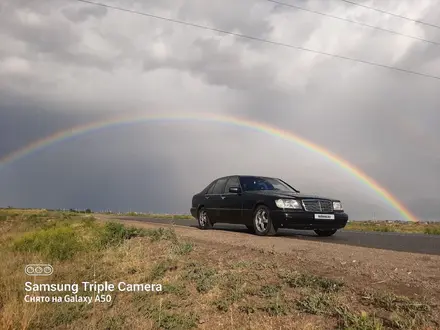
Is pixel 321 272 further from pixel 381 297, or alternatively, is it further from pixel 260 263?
pixel 381 297

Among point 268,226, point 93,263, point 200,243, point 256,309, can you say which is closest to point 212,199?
point 268,226

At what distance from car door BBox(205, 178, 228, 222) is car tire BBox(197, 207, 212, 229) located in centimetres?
26

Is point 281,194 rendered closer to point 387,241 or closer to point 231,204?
point 231,204

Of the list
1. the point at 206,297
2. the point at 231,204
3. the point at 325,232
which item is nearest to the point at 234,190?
the point at 231,204

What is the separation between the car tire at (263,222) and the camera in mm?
11695

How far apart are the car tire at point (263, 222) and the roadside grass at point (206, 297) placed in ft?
8.62

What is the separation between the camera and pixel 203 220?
14922mm

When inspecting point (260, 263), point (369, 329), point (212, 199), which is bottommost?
point (369, 329)

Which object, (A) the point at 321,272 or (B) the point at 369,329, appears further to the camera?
(A) the point at 321,272

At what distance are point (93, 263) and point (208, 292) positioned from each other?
3.69m

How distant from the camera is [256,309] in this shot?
5418 millimetres

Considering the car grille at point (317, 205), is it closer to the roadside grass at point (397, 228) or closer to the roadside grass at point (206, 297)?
the roadside grass at point (206, 297)

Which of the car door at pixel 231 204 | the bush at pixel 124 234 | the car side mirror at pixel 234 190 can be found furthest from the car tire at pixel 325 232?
the bush at pixel 124 234

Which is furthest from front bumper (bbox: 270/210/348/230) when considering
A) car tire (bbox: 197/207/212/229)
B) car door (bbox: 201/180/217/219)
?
car tire (bbox: 197/207/212/229)
